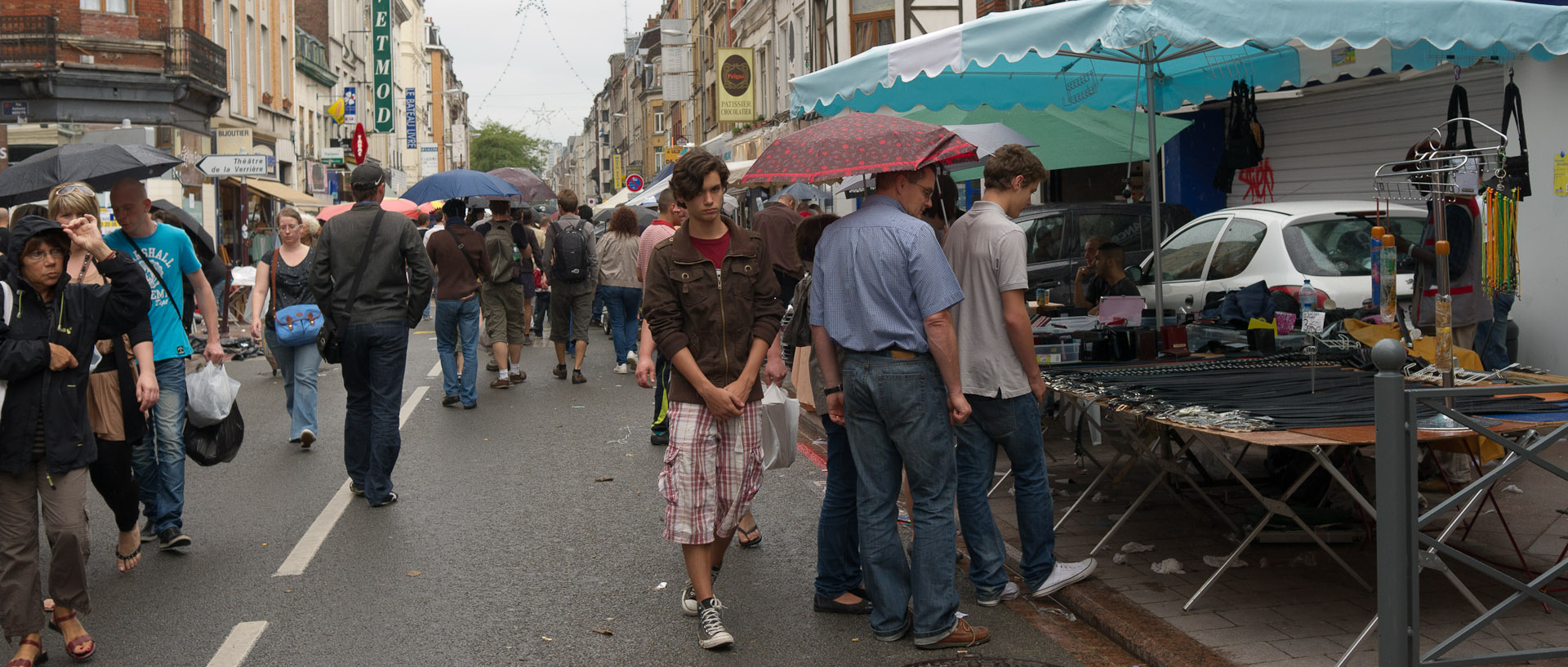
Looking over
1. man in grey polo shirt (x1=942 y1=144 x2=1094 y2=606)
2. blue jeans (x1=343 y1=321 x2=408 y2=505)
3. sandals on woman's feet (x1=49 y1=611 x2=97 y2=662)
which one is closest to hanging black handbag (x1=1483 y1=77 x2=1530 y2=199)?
man in grey polo shirt (x1=942 y1=144 x2=1094 y2=606)

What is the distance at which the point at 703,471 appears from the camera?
4707 mm

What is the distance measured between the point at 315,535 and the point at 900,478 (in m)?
3.47

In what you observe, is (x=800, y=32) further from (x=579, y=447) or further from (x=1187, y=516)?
(x=1187, y=516)

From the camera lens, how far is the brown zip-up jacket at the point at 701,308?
468 cm

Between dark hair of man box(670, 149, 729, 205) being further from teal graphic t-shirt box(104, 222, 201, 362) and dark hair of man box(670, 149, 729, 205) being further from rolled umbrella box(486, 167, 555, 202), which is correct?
rolled umbrella box(486, 167, 555, 202)

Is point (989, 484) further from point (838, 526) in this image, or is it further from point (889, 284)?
point (889, 284)

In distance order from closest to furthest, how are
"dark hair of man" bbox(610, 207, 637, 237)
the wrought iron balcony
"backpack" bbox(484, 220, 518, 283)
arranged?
1. "backpack" bbox(484, 220, 518, 283)
2. "dark hair of man" bbox(610, 207, 637, 237)
3. the wrought iron balcony

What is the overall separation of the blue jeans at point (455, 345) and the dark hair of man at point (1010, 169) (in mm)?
7309

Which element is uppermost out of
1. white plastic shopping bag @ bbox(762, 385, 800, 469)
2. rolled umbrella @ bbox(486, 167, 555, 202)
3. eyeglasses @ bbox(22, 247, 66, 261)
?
rolled umbrella @ bbox(486, 167, 555, 202)

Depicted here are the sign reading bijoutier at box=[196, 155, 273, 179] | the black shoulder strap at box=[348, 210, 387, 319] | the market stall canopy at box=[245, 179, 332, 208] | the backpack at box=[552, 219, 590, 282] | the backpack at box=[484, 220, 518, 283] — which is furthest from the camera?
the market stall canopy at box=[245, 179, 332, 208]

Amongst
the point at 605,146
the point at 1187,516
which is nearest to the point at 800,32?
the point at 1187,516

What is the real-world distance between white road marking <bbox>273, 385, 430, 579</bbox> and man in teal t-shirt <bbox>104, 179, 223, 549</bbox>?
55 centimetres

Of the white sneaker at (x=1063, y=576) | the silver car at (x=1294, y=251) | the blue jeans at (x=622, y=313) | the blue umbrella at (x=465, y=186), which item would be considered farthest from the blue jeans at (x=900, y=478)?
the blue jeans at (x=622, y=313)

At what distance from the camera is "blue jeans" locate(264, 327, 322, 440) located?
30.3ft
